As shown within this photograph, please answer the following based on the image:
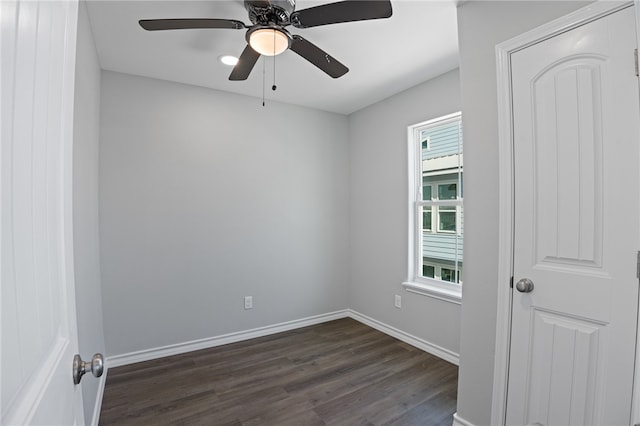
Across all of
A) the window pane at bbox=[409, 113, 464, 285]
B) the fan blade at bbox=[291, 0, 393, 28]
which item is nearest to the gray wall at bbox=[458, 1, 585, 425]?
the fan blade at bbox=[291, 0, 393, 28]

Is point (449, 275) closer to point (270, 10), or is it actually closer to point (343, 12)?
point (343, 12)

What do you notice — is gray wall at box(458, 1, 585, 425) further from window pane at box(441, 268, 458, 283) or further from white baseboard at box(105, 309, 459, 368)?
window pane at box(441, 268, 458, 283)

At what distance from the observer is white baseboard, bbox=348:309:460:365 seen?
111 inches

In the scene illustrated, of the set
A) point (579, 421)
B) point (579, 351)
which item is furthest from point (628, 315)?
point (579, 421)

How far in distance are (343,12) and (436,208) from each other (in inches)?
85.7

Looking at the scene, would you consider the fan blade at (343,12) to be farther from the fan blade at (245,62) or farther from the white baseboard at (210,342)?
the white baseboard at (210,342)

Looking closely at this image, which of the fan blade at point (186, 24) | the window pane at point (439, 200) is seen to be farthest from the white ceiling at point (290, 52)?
the window pane at point (439, 200)

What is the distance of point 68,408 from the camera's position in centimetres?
68

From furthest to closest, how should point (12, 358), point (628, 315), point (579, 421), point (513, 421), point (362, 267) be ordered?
1. point (362, 267)
2. point (513, 421)
3. point (579, 421)
4. point (628, 315)
5. point (12, 358)

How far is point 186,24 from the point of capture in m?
1.62

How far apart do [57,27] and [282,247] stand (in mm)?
3051

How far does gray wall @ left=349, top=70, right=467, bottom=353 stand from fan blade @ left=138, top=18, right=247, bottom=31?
80.0 inches

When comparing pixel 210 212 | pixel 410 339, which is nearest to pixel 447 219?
pixel 410 339

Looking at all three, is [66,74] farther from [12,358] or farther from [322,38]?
[322,38]
